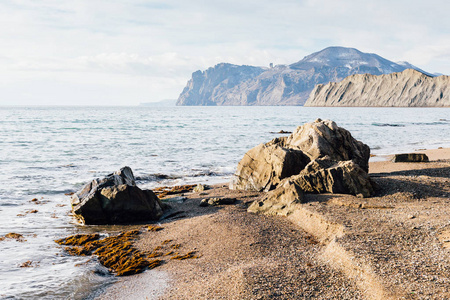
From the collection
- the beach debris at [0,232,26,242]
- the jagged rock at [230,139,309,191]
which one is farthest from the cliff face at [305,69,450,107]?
the beach debris at [0,232,26,242]

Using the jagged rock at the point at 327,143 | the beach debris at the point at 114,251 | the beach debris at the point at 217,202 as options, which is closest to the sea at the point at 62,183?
the beach debris at the point at 114,251

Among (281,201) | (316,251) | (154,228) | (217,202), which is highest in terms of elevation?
(281,201)

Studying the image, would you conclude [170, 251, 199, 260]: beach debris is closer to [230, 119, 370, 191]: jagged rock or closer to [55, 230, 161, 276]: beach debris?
[55, 230, 161, 276]: beach debris

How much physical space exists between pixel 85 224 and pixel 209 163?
37.7ft

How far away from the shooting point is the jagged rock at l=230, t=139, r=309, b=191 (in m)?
12.4

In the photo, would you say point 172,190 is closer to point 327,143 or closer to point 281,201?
point 281,201

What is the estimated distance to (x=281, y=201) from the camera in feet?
32.5

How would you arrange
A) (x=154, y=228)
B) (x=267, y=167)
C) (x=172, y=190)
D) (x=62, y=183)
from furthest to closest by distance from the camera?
(x=62, y=183), (x=172, y=190), (x=267, y=167), (x=154, y=228)

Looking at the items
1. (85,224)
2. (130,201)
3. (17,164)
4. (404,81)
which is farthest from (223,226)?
(404,81)

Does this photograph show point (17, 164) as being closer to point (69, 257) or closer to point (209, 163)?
point (209, 163)

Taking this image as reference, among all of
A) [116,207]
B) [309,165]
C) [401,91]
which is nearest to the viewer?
[116,207]

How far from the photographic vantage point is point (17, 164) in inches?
816

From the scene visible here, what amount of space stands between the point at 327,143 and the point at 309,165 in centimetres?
313

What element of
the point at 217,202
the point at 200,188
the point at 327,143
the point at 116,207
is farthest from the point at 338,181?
the point at 116,207
